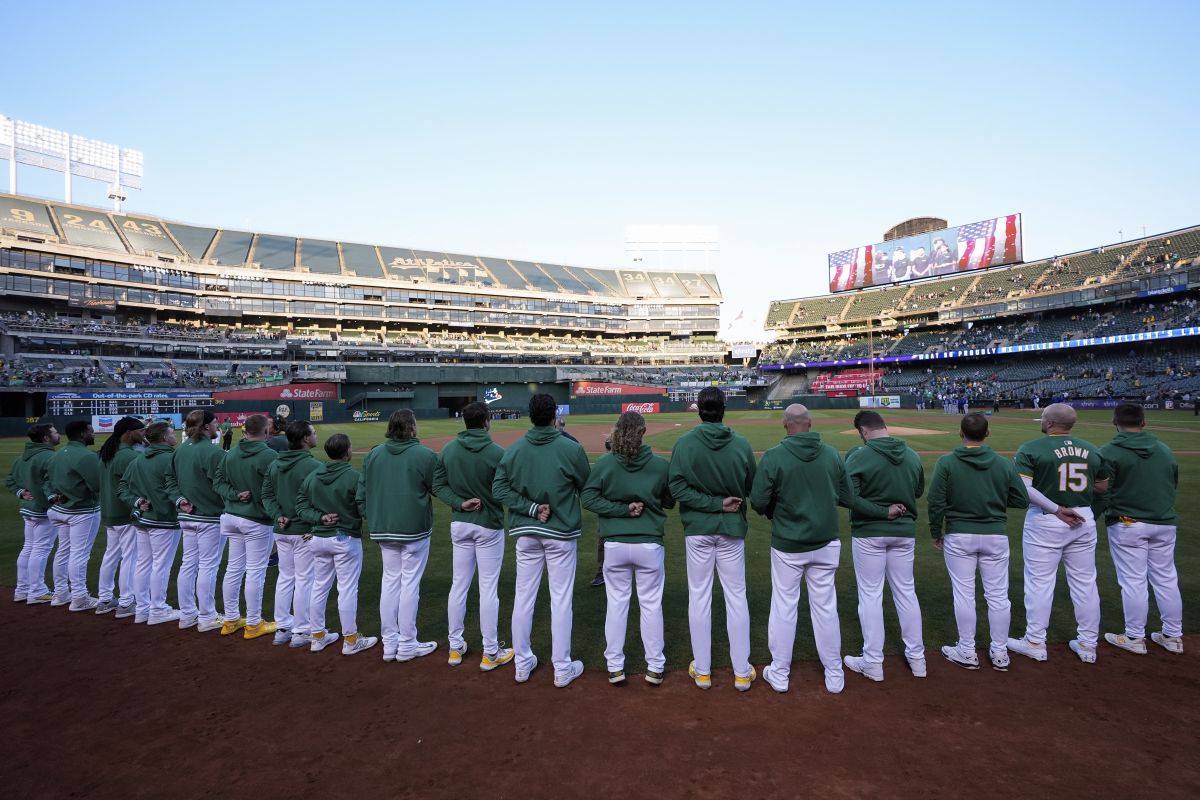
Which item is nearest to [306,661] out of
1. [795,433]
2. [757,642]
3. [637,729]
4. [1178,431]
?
[637,729]

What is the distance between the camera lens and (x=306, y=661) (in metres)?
5.04

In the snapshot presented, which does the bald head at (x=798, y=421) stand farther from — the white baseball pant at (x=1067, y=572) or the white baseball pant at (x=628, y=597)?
the white baseball pant at (x=1067, y=572)

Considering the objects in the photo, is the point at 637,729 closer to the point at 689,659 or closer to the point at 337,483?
the point at 689,659

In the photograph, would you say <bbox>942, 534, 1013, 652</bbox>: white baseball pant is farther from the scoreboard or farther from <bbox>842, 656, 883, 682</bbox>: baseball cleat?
the scoreboard

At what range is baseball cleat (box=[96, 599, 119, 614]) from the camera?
20.8ft

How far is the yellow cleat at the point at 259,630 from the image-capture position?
18.1ft

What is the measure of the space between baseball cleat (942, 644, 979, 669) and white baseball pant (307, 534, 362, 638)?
5175 mm

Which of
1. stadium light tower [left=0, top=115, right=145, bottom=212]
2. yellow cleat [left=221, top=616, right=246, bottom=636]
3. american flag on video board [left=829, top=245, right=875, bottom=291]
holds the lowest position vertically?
yellow cleat [left=221, top=616, right=246, bottom=636]

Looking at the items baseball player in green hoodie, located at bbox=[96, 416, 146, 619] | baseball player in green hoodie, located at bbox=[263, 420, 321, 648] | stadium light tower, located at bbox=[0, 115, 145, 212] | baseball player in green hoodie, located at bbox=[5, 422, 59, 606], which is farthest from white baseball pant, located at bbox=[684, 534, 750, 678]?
stadium light tower, located at bbox=[0, 115, 145, 212]

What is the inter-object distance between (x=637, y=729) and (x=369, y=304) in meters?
70.9

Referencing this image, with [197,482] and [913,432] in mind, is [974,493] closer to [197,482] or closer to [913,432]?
[197,482]

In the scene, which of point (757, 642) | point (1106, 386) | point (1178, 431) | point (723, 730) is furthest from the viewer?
point (1106, 386)

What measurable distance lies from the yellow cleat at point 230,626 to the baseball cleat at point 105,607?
5.77 feet

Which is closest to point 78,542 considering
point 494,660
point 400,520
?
point 400,520
